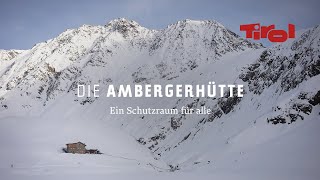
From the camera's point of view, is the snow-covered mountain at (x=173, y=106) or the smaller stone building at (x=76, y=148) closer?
the snow-covered mountain at (x=173, y=106)

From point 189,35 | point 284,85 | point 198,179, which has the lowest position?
point 198,179

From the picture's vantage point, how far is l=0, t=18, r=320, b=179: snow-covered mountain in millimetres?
55812

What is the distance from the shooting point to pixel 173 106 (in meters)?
122

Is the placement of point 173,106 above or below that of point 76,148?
above

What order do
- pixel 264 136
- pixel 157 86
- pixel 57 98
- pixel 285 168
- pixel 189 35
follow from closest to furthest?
pixel 285 168
pixel 264 136
pixel 157 86
pixel 57 98
pixel 189 35

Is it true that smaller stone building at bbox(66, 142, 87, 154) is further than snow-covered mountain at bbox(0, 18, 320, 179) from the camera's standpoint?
Yes

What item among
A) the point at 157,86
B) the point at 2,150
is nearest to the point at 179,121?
the point at 157,86

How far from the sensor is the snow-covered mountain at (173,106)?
183 feet

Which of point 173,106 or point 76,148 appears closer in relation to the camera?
point 76,148

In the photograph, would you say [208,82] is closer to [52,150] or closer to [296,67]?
[296,67]

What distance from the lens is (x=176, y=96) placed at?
128125 mm

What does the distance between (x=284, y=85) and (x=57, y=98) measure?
10455 cm

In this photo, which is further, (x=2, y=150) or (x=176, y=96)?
(x=176, y=96)

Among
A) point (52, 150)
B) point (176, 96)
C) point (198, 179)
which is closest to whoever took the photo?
point (198, 179)
